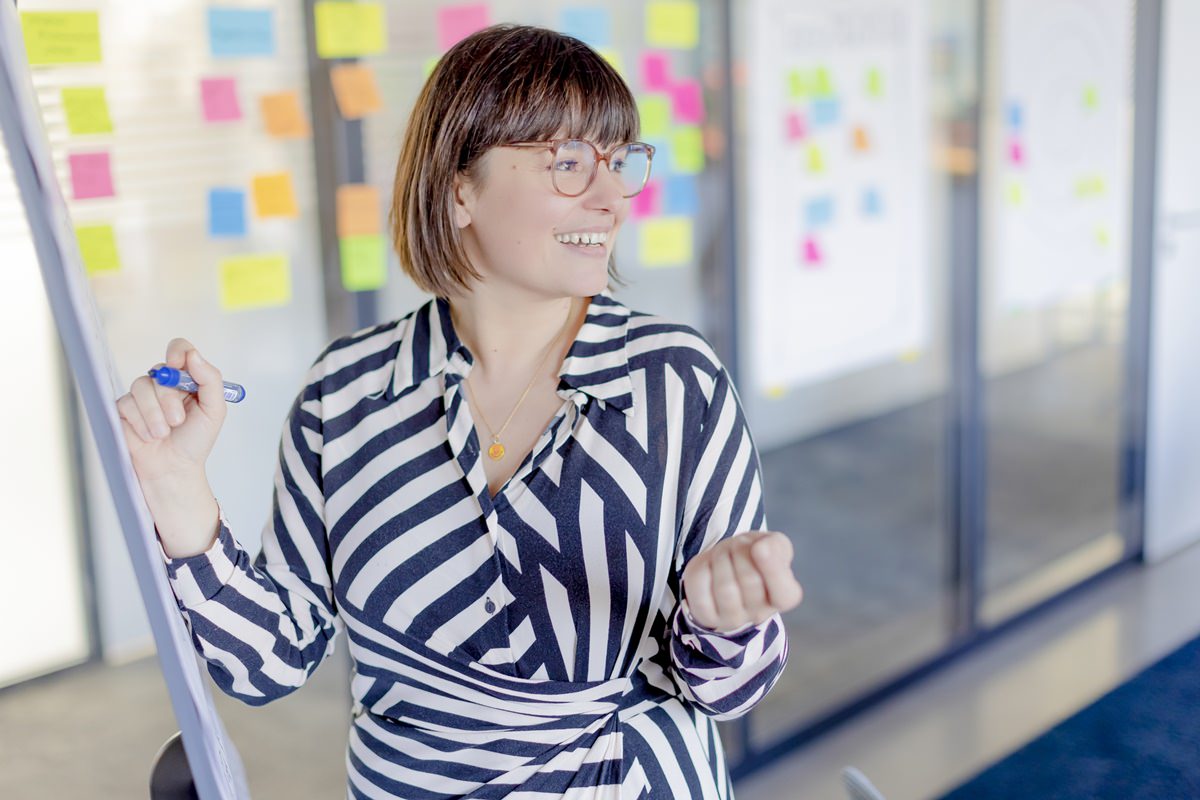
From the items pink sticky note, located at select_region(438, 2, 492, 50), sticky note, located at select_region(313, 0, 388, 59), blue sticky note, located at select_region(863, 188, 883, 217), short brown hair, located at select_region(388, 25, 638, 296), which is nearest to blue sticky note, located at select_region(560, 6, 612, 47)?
pink sticky note, located at select_region(438, 2, 492, 50)

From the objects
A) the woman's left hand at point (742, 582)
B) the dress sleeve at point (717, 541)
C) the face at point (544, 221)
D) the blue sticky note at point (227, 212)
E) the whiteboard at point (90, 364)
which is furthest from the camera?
the blue sticky note at point (227, 212)

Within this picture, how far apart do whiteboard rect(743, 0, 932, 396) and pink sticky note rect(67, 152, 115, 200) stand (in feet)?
4.66

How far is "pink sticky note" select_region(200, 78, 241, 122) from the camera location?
2055mm

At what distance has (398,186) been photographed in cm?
134

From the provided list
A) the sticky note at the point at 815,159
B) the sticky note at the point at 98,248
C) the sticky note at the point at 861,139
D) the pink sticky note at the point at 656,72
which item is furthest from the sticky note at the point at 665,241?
the sticky note at the point at 98,248

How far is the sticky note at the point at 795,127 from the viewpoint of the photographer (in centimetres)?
287

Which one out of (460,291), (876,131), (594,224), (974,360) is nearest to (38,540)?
(460,291)

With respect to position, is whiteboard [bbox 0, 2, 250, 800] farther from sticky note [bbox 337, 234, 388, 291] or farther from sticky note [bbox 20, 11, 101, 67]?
sticky note [bbox 337, 234, 388, 291]

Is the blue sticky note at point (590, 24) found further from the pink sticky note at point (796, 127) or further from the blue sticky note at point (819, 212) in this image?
the blue sticky note at point (819, 212)

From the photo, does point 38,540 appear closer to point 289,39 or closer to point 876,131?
point 289,39

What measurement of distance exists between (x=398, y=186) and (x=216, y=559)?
457 mm

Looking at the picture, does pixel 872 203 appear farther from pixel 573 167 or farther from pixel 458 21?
pixel 573 167

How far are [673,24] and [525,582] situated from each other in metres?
1.77

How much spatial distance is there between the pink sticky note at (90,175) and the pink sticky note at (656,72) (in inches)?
45.7
